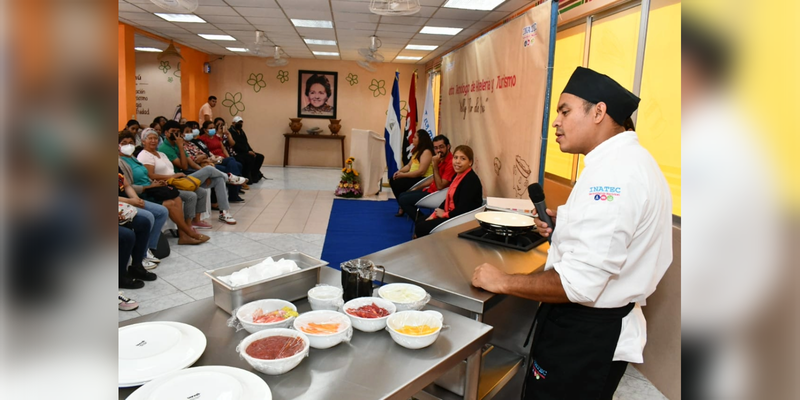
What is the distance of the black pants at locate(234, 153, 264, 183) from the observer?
8.95 m

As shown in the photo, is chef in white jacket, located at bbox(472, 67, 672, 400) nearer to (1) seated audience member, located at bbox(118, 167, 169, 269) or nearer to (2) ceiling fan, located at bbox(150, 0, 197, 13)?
(1) seated audience member, located at bbox(118, 167, 169, 269)

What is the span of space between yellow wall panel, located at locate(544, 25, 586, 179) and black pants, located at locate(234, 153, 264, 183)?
6.12 meters

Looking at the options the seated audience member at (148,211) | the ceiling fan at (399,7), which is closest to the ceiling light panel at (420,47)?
the ceiling fan at (399,7)

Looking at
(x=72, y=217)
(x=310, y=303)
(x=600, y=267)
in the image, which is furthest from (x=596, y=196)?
(x=72, y=217)

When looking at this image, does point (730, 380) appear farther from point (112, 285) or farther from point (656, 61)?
point (656, 61)

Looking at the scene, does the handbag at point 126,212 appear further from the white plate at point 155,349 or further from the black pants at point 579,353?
the black pants at point 579,353

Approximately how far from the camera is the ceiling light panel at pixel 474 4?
18.9ft

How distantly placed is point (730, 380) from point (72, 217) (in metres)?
0.26

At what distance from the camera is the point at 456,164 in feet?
13.8

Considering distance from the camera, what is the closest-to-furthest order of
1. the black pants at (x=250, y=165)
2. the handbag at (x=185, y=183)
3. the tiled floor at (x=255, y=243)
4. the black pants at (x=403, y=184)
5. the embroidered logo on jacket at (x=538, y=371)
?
the embroidered logo on jacket at (x=538, y=371) → the tiled floor at (x=255, y=243) → the handbag at (x=185, y=183) → the black pants at (x=403, y=184) → the black pants at (x=250, y=165)

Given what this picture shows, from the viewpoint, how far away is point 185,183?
531 cm

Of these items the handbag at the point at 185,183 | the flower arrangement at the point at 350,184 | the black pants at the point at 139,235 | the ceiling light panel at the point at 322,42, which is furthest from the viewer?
the ceiling light panel at the point at 322,42

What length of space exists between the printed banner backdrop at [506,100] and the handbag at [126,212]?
3.10 metres

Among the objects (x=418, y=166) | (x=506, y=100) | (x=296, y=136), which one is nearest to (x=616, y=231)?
(x=506, y=100)
